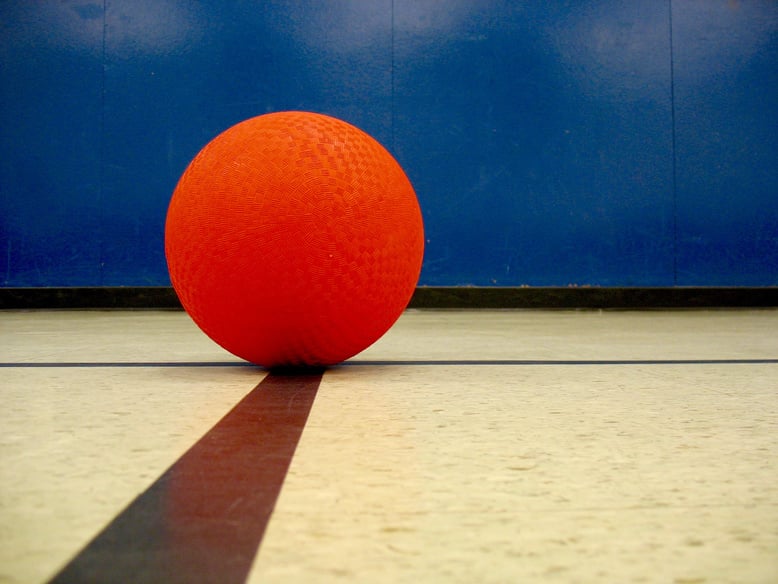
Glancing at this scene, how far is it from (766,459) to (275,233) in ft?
4.11

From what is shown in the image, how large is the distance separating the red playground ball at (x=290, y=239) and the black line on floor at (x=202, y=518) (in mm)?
606

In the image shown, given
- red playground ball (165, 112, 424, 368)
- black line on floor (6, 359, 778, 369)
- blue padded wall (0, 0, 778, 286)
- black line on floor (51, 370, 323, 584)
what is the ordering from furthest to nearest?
1. blue padded wall (0, 0, 778, 286)
2. black line on floor (6, 359, 778, 369)
3. red playground ball (165, 112, 424, 368)
4. black line on floor (51, 370, 323, 584)

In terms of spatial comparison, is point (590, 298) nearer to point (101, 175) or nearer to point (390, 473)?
point (101, 175)

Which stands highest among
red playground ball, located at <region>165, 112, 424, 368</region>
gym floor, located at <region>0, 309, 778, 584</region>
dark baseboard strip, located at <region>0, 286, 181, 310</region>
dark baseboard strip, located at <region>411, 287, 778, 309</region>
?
red playground ball, located at <region>165, 112, 424, 368</region>

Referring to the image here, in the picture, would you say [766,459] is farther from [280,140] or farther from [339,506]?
[280,140]

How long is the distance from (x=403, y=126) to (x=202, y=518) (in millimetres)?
5596

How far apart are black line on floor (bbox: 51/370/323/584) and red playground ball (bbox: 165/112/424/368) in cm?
61

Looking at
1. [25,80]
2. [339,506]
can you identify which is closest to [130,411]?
[339,506]

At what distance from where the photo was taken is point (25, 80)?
20.4 feet

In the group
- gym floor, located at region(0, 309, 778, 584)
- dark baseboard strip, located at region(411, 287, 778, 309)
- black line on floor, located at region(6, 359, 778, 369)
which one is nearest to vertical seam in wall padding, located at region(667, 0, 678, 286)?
dark baseboard strip, located at region(411, 287, 778, 309)

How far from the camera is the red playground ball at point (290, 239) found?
1.91 meters

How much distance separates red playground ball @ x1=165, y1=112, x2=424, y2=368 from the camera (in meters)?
1.91

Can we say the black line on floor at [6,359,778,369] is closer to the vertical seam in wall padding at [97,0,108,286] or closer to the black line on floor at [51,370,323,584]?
the black line on floor at [51,370,323,584]

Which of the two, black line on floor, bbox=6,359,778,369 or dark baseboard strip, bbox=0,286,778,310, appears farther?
dark baseboard strip, bbox=0,286,778,310
